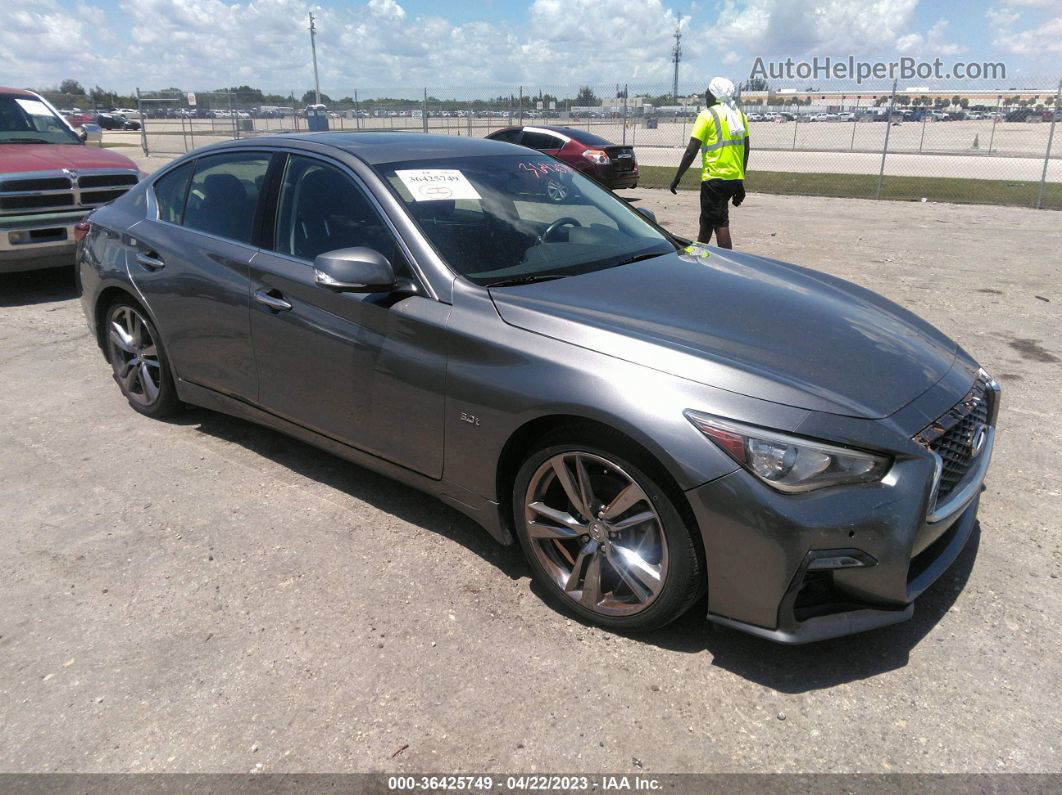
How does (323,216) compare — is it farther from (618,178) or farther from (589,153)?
(618,178)

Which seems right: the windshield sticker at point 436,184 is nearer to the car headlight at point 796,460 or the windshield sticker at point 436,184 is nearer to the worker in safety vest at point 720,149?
the car headlight at point 796,460

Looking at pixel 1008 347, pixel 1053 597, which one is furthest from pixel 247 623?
pixel 1008 347

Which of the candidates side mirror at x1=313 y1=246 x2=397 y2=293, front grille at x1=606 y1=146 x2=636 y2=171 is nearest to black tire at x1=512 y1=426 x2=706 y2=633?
side mirror at x1=313 y1=246 x2=397 y2=293

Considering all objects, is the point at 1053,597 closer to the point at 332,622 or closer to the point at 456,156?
the point at 332,622

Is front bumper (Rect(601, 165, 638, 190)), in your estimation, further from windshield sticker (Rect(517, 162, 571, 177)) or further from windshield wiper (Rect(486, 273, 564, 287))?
windshield wiper (Rect(486, 273, 564, 287))

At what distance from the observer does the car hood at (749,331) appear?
2.57m

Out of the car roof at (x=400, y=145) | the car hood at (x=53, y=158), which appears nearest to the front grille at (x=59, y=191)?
the car hood at (x=53, y=158)

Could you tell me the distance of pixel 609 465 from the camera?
2689 millimetres

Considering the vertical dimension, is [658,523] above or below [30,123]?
below

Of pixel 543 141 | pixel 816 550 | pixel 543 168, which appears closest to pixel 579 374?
pixel 816 550

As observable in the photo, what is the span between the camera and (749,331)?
9.53ft

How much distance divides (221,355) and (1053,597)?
153 inches

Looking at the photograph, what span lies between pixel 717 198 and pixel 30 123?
752 centimetres

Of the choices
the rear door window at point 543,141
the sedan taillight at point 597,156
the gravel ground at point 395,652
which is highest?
the rear door window at point 543,141
